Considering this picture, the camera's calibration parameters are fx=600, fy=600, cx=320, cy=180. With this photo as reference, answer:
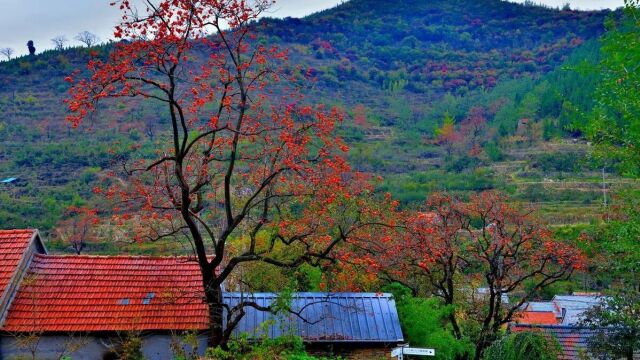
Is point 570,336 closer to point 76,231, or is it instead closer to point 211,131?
point 211,131

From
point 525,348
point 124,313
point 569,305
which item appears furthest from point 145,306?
point 569,305

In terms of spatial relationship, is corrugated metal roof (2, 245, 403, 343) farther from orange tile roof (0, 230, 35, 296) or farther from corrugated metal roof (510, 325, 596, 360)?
corrugated metal roof (510, 325, 596, 360)

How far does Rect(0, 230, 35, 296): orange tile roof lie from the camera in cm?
1445

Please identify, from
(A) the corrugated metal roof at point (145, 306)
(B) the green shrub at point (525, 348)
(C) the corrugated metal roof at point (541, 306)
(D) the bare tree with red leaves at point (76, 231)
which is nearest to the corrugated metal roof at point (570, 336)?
Answer: (A) the corrugated metal roof at point (145, 306)

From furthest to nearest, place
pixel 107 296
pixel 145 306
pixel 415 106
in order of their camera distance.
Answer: pixel 415 106 < pixel 107 296 < pixel 145 306

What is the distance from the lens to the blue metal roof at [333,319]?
564 inches

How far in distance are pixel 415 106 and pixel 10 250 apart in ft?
249

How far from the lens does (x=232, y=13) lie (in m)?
12.1

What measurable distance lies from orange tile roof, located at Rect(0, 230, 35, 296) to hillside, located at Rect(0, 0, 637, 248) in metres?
3.75

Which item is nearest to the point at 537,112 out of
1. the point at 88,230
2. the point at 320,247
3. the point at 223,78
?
the point at 88,230

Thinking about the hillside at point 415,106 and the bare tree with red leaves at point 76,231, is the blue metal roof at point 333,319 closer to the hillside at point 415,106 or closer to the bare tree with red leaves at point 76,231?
the hillside at point 415,106

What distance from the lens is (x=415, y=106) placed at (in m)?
86.8

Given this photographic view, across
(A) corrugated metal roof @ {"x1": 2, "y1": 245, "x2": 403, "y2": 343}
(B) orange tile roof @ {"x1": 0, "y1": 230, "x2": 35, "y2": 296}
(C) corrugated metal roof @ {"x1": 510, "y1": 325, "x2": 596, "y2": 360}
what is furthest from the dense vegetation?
(B) orange tile roof @ {"x1": 0, "y1": 230, "x2": 35, "y2": 296}

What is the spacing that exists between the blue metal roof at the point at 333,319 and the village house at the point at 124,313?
2cm
